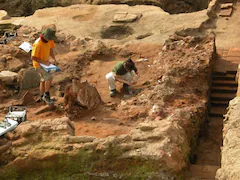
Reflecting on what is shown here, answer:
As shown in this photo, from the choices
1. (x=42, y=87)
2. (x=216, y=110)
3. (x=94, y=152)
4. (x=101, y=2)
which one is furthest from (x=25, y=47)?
(x=101, y=2)

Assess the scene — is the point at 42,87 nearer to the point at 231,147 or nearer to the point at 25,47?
the point at 25,47

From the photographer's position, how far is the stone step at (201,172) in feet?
21.3

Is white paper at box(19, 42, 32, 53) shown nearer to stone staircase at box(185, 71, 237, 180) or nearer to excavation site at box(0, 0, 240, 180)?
excavation site at box(0, 0, 240, 180)

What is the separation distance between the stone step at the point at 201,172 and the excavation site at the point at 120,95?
0.01 meters

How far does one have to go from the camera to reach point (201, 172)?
677cm

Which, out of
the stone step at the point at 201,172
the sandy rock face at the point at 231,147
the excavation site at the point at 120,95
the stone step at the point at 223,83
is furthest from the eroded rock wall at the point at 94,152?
the stone step at the point at 223,83

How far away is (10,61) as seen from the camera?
10289 mm

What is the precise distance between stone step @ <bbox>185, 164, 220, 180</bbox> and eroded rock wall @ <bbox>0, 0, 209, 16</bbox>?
360 inches

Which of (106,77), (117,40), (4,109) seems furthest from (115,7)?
(4,109)

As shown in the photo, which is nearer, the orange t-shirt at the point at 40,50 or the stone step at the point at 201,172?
the stone step at the point at 201,172

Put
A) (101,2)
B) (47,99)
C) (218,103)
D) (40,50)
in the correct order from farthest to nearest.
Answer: (101,2)
(218,103)
(47,99)
(40,50)

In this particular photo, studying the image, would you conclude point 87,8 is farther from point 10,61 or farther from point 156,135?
Answer: point 156,135

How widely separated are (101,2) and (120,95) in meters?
7.05

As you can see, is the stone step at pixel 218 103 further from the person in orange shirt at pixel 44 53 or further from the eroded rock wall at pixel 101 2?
the eroded rock wall at pixel 101 2
